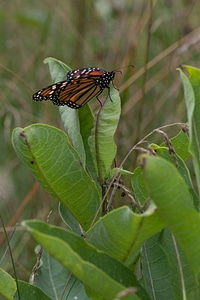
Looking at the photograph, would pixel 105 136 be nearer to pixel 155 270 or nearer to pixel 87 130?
pixel 87 130

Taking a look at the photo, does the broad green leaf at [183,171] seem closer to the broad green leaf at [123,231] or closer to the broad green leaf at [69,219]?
the broad green leaf at [123,231]

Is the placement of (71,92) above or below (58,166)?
above

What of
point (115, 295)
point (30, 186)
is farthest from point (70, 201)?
point (30, 186)

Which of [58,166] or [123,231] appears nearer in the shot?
[123,231]

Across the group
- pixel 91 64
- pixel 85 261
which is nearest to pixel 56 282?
pixel 85 261

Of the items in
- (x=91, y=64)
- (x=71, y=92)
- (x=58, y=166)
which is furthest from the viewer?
(x=91, y=64)

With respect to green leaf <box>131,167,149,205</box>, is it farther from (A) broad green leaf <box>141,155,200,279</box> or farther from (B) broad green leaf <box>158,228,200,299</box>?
(A) broad green leaf <box>141,155,200,279</box>
